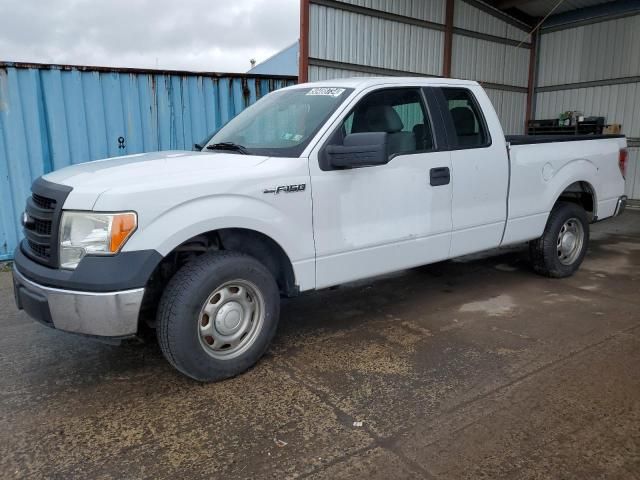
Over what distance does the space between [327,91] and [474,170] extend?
146 cm

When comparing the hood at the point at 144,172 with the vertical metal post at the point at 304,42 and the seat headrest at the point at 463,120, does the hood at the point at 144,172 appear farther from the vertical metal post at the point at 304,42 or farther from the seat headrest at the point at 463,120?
the vertical metal post at the point at 304,42

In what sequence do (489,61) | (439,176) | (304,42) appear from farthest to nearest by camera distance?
1. (489,61)
2. (304,42)
3. (439,176)

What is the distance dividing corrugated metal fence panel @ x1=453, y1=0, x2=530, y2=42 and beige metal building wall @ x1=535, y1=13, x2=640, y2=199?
94 cm

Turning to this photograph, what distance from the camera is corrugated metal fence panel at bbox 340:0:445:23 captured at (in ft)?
32.9

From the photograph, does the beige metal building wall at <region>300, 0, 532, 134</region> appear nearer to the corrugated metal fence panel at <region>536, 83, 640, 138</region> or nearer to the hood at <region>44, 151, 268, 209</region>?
the corrugated metal fence panel at <region>536, 83, 640, 138</region>

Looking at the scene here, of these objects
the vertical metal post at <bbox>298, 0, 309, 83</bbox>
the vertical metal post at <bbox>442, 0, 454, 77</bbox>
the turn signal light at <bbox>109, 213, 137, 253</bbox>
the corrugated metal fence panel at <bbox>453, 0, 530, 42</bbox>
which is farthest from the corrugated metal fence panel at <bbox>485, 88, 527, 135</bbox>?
the turn signal light at <bbox>109, 213, 137, 253</bbox>

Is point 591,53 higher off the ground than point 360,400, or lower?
higher

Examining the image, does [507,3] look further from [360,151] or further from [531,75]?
[360,151]

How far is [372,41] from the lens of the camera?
33.3ft

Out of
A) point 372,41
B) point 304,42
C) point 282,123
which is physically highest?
point 372,41

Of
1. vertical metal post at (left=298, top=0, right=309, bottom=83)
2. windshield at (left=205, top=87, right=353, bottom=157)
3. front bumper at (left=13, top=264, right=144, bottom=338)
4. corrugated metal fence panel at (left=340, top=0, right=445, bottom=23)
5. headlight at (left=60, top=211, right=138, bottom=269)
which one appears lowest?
front bumper at (left=13, top=264, right=144, bottom=338)

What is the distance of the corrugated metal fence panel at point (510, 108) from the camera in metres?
12.7

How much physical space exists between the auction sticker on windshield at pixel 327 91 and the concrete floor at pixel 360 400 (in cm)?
189

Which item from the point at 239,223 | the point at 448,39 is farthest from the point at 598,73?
the point at 239,223
